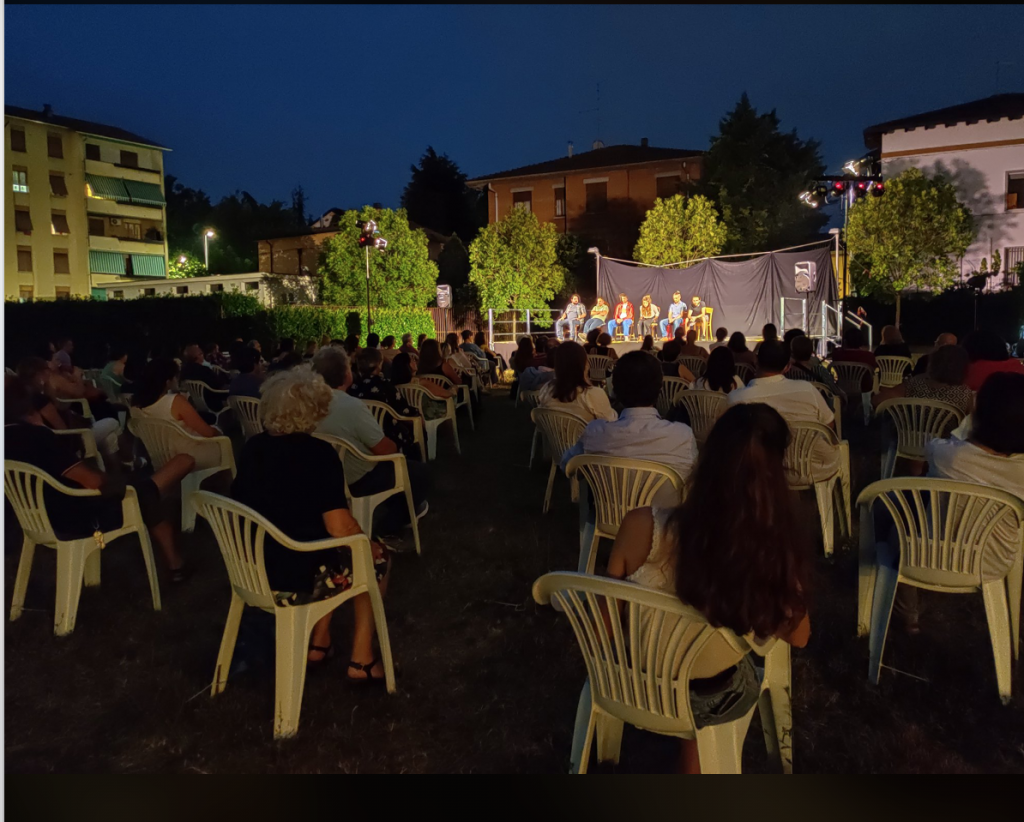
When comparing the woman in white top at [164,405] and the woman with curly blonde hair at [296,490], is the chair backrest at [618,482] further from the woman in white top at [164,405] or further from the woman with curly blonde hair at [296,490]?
the woman in white top at [164,405]

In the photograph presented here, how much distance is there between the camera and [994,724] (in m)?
2.49

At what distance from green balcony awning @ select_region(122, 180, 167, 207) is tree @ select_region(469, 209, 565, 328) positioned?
84.6 ft

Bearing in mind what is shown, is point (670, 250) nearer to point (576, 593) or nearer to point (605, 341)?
point (605, 341)

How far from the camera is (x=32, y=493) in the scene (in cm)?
311

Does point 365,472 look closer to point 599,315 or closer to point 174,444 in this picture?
point 174,444

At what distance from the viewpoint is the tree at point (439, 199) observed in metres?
42.8

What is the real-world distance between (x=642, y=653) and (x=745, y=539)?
0.36 metres

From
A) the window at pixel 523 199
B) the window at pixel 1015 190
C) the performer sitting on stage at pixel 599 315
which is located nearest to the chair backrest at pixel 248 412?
the performer sitting on stage at pixel 599 315

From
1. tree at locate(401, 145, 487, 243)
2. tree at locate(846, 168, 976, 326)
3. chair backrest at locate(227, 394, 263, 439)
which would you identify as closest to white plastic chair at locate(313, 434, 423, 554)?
chair backrest at locate(227, 394, 263, 439)

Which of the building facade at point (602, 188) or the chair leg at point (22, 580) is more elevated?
the building facade at point (602, 188)

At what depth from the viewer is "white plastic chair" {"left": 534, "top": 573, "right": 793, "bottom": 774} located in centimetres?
168

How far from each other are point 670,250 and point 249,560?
22.6 meters

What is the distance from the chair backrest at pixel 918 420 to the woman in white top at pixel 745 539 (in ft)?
9.88

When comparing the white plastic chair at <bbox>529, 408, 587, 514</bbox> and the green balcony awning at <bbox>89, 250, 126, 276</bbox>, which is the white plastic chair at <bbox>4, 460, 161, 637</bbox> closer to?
the white plastic chair at <bbox>529, 408, 587, 514</bbox>
